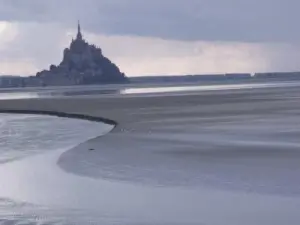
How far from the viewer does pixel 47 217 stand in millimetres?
11180

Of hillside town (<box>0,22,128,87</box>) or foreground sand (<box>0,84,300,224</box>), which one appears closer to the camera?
foreground sand (<box>0,84,300,224</box>)

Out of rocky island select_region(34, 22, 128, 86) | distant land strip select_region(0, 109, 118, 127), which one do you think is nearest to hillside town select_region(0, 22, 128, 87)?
rocky island select_region(34, 22, 128, 86)

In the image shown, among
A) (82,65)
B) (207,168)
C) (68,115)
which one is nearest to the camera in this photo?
(207,168)

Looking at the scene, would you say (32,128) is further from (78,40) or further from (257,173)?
(78,40)

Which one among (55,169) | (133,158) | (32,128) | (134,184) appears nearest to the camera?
(134,184)

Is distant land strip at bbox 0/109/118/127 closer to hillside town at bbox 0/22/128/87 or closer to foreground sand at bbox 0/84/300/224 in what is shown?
foreground sand at bbox 0/84/300/224

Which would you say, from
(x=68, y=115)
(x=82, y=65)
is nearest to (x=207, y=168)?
(x=68, y=115)

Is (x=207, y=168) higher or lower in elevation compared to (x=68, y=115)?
higher

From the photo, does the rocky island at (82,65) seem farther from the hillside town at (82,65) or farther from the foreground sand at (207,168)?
the foreground sand at (207,168)

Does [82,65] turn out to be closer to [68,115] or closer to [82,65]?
[82,65]

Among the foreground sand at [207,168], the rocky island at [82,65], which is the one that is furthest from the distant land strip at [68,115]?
the rocky island at [82,65]

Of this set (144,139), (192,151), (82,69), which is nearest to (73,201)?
(192,151)

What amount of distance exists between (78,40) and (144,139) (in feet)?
550

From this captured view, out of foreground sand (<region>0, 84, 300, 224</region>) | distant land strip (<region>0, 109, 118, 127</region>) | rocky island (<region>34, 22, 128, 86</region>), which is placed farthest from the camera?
rocky island (<region>34, 22, 128, 86</region>)
